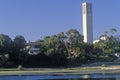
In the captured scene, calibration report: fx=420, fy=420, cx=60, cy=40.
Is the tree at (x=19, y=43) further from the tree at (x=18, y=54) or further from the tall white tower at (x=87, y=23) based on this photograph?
the tall white tower at (x=87, y=23)

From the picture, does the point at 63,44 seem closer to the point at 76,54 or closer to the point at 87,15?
the point at 76,54

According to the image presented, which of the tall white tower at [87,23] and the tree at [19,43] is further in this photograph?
the tall white tower at [87,23]

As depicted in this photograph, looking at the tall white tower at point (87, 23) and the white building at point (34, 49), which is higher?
the tall white tower at point (87, 23)

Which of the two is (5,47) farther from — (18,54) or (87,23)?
(87,23)

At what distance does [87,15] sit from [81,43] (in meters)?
80.7

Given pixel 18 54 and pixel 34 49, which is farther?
pixel 34 49

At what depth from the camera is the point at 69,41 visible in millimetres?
104562

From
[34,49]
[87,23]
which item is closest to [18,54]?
[34,49]

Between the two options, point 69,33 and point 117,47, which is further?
point 117,47

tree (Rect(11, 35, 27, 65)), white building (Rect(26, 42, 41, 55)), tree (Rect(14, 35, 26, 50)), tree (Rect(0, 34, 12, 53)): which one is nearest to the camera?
tree (Rect(11, 35, 27, 65))

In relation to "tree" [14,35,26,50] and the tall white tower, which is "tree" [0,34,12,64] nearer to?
"tree" [14,35,26,50]

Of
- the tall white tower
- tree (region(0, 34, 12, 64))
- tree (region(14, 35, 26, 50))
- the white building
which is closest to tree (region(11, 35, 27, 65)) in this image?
tree (region(14, 35, 26, 50))

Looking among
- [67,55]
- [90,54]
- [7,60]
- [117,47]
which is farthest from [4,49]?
[117,47]

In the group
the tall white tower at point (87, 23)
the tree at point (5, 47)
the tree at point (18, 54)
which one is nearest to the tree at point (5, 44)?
the tree at point (5, 47)
